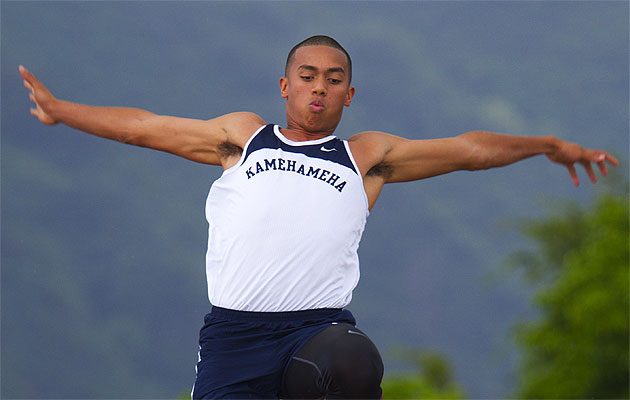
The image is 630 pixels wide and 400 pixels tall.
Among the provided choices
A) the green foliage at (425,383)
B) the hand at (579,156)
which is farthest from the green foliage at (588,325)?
the hand at (579,156)

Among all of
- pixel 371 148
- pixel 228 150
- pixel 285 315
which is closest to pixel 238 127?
pixel 228 150

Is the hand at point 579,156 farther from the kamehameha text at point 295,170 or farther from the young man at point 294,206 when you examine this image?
the kamehameha text at point 295,170

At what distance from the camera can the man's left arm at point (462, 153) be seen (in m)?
4.26

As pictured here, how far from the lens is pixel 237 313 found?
384 centimetres

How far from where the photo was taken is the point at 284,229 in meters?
3.83

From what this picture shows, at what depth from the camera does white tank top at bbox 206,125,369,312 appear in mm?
3797

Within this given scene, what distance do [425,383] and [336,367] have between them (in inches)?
420

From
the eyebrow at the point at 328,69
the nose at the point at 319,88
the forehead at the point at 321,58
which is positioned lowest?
the nose at the point at 319,88

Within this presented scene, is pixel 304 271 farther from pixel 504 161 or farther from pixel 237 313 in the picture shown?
pixel 504 161

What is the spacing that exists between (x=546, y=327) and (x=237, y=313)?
13.2 m

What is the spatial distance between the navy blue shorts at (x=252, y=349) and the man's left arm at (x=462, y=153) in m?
0.89

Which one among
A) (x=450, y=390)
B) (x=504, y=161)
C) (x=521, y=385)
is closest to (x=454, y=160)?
(x=504, y=161)

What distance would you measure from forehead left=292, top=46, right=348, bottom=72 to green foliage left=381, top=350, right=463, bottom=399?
336 inches

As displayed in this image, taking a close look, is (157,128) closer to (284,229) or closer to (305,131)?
(305,131)
